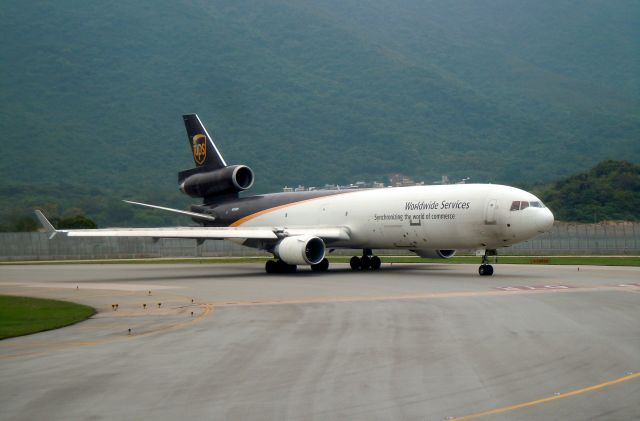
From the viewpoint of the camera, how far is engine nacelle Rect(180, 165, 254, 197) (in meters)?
46.3

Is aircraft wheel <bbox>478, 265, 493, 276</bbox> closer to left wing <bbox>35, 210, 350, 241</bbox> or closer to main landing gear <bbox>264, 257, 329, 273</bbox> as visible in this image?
left wing <bbox>35, 210, 350, 241</bbox>

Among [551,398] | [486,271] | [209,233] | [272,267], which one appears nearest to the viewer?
[551,398]

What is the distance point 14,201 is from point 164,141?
69.2m

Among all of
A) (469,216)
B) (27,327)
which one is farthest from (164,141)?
(27,327)

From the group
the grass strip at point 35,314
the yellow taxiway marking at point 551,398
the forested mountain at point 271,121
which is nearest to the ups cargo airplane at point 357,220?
the grass strip at point 35,314

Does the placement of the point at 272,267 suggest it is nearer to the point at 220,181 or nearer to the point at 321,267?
the point at 321,267

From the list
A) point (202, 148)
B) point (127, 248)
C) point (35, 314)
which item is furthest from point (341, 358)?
point (127, 248)

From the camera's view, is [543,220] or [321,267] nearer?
[543,220]

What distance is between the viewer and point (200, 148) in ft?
158

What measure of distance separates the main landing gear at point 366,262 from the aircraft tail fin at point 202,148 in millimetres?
10396

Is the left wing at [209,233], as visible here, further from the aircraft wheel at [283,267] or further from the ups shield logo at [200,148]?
the ups shield logo at [200,148]

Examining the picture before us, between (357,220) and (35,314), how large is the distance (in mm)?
19412

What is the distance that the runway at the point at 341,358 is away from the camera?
35.0 feet

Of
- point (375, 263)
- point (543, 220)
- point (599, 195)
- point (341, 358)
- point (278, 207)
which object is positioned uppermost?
point (599, 195)
